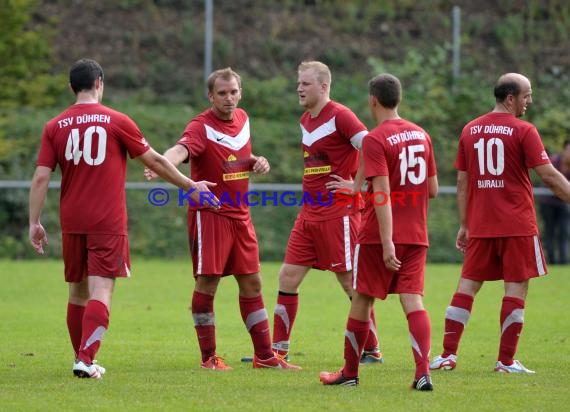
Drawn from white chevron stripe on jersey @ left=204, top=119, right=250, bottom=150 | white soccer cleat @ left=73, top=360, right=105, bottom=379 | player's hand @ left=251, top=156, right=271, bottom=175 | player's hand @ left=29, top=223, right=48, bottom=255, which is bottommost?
white soccer cleat @ left=73, top=360, right=105, bottom=379

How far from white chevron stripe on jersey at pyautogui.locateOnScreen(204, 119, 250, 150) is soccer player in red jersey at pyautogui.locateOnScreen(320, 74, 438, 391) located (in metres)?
1.70

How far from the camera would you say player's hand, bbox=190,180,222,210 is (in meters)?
8.41

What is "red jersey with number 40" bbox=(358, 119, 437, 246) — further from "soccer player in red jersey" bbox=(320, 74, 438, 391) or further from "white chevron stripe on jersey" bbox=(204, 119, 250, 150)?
→ "white chevron stripe on jersey" bbox=(204, 119, 250, 150)

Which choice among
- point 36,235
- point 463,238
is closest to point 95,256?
point 36,235

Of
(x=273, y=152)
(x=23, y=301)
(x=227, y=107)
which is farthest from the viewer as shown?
(x=273, y=152)

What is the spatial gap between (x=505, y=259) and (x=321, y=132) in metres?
1.88

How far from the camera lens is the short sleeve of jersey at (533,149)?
848 cm

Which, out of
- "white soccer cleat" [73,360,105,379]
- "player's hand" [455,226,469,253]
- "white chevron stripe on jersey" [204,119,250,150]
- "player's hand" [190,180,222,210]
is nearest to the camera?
"white soccer cleat" [73,360,105,379]

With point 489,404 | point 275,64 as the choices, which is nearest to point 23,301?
point 489,404

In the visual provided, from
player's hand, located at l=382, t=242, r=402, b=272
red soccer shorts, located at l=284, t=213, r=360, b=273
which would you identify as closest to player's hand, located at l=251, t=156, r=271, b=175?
red soccer shorts, located at l=284, t=213, r=360, b=273

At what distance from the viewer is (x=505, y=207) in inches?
340

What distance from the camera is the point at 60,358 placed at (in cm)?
920

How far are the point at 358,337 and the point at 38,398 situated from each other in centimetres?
218

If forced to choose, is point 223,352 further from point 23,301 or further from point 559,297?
point 559,297
